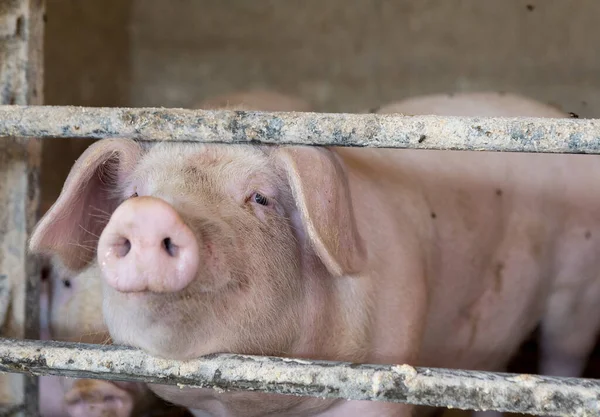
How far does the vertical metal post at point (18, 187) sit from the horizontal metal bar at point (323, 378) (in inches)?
19.7

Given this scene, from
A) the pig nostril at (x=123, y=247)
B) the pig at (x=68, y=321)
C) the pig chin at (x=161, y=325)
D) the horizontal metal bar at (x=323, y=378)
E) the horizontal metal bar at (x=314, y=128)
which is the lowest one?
Result: the pig at (x=68, y=321)

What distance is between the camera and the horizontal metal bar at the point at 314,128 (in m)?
1.03

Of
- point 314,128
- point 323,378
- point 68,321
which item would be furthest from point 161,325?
point 68,321

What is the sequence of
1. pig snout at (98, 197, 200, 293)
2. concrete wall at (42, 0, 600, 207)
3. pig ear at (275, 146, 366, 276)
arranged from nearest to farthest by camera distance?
pig snout at (98, 197, 200, 293) < pig ear at (275, 146, 366, 276) < concrete wall at (42, 0, 600, 207)

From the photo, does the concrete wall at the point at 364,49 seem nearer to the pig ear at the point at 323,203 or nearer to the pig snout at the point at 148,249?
the pig ear at the point at 323,203

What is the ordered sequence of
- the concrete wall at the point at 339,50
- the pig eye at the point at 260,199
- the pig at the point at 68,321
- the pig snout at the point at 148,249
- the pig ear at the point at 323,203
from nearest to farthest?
the pig snout at the point at 148,249, the pig ear at the point at 323,203, the pig eye at the point at 260,199, the pig at the point at 68,321, the concrete wall at the point at 339,50

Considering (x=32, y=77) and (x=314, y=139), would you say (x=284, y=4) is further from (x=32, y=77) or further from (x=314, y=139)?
(x=314, y=139)

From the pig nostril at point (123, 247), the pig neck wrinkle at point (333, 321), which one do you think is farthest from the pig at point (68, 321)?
the pig nostril at point (123, 247)

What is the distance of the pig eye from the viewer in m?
1.33

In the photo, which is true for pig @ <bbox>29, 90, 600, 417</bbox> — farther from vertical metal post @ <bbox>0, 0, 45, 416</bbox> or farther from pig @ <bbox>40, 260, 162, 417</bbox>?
pig @ <bbox>40, 260, 162, 417</bbox>

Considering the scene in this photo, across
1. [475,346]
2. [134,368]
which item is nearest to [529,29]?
[475,346]

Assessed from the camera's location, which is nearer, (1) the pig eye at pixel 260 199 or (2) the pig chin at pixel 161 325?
(2) the pig chin at pixel 161 325

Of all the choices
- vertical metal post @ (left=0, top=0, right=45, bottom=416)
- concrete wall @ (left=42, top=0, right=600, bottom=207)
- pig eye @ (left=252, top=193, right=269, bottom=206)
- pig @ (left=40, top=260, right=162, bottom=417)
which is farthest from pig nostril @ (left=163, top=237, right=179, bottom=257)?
concrete wall @ (left=42, top=0, right=600, bottom=207)

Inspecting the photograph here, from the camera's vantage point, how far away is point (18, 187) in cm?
165
